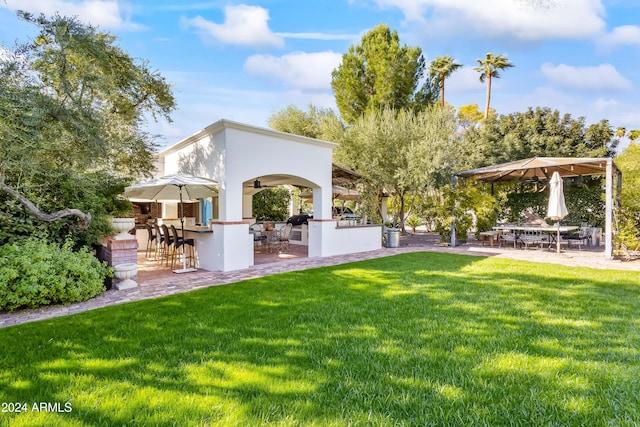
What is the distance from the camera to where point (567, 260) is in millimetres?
10578

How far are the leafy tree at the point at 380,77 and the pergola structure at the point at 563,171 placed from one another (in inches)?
328

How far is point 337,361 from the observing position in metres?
3.57

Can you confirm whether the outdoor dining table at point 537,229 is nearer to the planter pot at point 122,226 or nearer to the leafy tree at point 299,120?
the leafy tree at point 299,120

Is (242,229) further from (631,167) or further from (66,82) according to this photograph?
(631,167)

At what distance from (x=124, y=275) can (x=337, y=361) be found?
5.89 meters

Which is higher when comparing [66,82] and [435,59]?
[435,59]

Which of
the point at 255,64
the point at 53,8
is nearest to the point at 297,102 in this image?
the point at 255,64

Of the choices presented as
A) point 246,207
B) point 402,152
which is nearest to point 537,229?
point 402,152

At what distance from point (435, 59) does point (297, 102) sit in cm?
1373

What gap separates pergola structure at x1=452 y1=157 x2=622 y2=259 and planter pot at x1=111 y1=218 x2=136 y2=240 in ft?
41.6

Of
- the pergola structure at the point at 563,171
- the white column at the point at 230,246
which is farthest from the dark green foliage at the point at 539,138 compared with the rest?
the white column at the point at 230,246

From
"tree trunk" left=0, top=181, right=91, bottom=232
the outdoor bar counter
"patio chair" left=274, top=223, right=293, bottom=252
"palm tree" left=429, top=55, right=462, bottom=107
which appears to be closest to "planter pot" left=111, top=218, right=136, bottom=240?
"tree trunk" left=0, top=181, right=91, bottom=232

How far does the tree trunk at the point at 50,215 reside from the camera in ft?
19.3

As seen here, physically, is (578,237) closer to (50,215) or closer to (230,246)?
(230,246)
